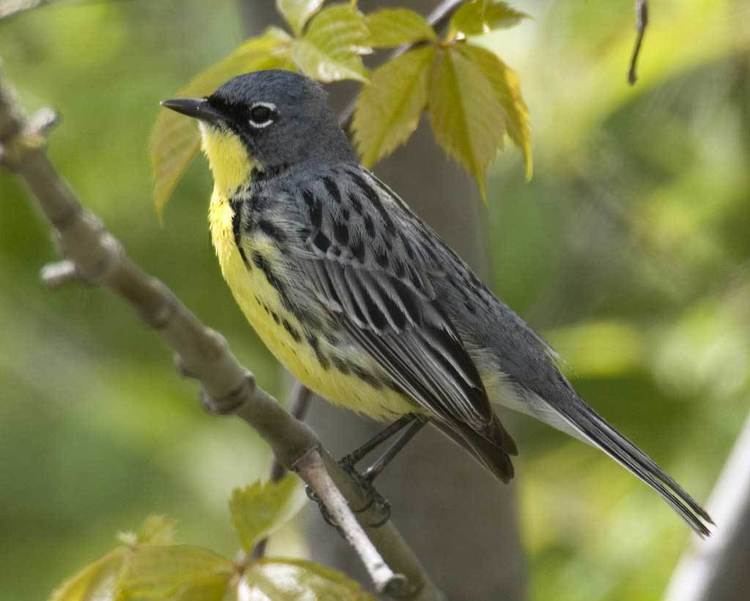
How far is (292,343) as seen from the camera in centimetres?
389

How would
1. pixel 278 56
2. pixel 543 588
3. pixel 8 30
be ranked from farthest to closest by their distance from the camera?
1. pixel 8 30
2. pixel 543 588
3. pixel 278 56

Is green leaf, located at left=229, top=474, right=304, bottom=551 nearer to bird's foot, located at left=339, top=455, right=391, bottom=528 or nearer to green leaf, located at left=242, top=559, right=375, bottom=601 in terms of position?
green leaf, located at left=242, top=559, right=375, bottom=601

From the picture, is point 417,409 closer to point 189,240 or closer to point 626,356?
point 626,356

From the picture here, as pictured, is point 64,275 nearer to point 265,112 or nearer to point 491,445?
point 491,445

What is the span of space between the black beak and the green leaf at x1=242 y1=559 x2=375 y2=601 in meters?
1.29

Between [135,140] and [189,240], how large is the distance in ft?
1.64

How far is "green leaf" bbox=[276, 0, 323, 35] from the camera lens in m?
3.20

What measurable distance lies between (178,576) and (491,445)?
1.21 m

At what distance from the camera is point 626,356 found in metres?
5.14

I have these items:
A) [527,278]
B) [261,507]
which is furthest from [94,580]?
[527,278]

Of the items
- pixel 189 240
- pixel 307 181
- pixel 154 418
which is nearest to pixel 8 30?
pixel 189 240

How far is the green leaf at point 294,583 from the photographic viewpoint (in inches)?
104

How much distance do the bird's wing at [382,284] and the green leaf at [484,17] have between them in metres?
1.01

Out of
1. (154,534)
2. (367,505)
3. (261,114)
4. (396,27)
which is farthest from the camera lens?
(261,114)
